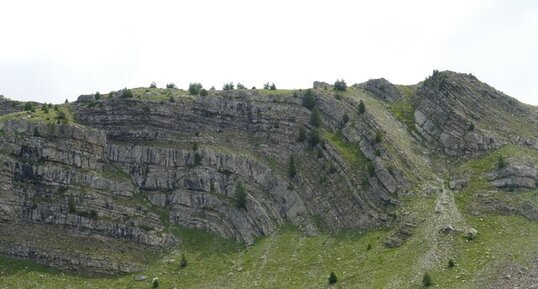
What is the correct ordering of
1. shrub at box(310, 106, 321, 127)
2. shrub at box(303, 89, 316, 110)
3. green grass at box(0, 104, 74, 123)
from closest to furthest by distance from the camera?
green grass at box(0, 104, 74, 123), shrub at box(310, 106, 321, 127), shrub at box(303, 89, 316, 110)

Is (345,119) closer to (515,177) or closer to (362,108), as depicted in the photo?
(362,108)

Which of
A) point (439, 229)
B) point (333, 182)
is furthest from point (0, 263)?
point (439, 229)

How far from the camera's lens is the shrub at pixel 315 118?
120525mm

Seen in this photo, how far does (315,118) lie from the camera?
4769 inches

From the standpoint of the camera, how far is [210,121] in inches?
4783

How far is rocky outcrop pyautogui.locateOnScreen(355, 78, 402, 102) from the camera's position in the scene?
135375 millimetres

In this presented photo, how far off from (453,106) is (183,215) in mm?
55067

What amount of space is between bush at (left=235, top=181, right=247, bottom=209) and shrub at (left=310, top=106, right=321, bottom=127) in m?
20.3

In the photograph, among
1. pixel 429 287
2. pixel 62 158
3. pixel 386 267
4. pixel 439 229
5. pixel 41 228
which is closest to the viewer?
pixel 429 287

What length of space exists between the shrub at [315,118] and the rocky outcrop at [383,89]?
19728mm

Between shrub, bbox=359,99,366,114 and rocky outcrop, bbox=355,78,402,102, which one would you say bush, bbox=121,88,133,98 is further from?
rocky outcrop, bbox=355,78,402,102

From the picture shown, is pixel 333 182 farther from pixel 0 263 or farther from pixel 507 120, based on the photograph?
pixel 0 263

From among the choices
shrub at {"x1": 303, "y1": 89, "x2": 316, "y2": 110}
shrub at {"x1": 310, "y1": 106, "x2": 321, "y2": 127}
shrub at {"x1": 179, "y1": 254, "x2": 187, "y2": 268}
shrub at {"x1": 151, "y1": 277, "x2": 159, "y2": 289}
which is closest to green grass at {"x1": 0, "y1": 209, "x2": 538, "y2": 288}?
shrub at {"x1": 179, "y1": 254, "x2": 187, "y2": 268}

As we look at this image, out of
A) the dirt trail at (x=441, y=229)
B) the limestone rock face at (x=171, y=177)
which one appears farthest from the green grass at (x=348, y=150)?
the dirt trail at (x=441, y=229)
